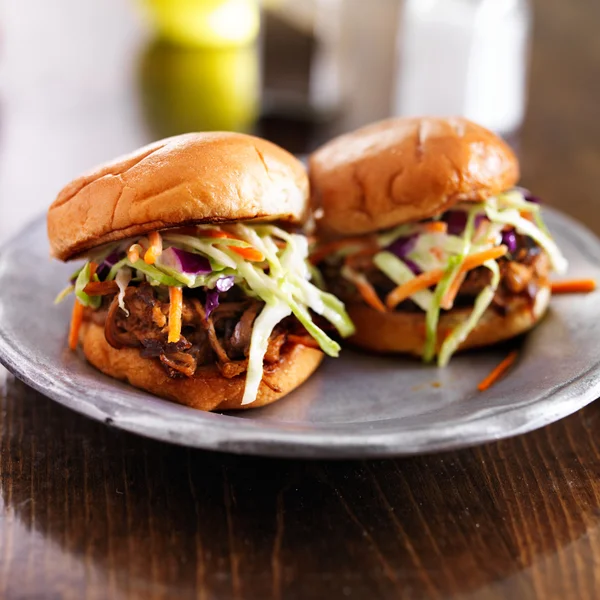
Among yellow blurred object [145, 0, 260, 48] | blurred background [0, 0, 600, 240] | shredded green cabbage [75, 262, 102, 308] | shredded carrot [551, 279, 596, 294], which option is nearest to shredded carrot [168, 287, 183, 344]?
shredded green cabbage [75, 262, 102, 308]

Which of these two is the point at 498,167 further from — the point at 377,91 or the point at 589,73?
the point at 589,73

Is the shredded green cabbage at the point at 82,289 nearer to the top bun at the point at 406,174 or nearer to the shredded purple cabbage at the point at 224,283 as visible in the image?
the shredded purple cabbage at the point at 224,283

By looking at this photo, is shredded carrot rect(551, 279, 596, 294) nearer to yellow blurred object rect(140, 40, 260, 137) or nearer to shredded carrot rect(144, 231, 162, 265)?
shredded carrot rect(144, 231, 162, 265)

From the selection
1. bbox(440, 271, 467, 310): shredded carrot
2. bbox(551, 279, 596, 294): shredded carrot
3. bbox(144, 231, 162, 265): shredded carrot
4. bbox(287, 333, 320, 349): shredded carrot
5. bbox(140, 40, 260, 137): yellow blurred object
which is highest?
bbox(144, 231, 162, 265): shredded carrot

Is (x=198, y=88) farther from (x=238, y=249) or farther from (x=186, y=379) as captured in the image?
(x=186, y=379)

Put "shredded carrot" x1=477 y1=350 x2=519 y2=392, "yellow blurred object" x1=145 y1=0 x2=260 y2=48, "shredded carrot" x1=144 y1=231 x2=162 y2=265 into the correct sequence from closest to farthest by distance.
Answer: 1. "shredded carrot" x1=144 y1=231 x2=162 y2=265
2. "shredded carrot" x1=477 y1=350 x2=519 y2=392
3. "yellow blurred object" x1=145 y1=0 x2=260 y2=48

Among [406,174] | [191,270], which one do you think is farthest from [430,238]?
[191,270]
